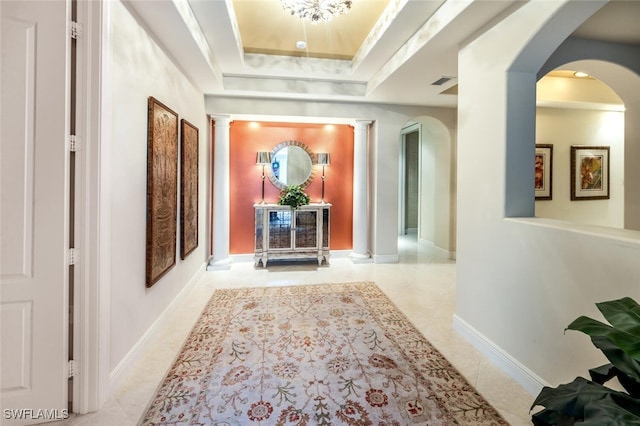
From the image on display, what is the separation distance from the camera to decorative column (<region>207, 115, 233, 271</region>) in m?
4.71

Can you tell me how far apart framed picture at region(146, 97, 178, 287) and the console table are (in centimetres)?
183

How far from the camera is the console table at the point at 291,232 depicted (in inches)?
191

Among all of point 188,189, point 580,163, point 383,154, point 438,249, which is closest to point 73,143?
point 188,189

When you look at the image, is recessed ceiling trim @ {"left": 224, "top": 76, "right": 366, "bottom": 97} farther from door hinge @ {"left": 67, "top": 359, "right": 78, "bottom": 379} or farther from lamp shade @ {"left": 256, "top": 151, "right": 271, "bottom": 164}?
door hinge @ {"left": 67, "top": 359, "right": 78, "bottom": 379}

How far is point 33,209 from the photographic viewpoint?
1.62 m

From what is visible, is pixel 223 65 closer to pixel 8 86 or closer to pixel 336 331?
pixel 8 86

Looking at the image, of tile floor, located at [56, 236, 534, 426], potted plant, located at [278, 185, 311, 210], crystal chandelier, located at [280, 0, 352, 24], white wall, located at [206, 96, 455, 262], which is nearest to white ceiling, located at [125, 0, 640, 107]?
white wall, located at [206, 96, 455, 262]

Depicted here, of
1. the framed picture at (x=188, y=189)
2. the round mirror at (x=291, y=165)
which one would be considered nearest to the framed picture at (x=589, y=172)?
the round mirror at (x=291, y=165)

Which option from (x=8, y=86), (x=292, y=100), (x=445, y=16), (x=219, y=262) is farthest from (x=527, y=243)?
(x=219, y=262)

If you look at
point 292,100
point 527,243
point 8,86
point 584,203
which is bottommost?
point 527,243

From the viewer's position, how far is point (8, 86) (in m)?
1.56

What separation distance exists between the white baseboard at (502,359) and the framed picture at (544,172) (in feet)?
11.5

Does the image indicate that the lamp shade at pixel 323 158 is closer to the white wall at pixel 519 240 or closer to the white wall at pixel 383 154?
the white wall at pixel 383 154

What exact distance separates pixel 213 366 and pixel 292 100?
13.0 ft
